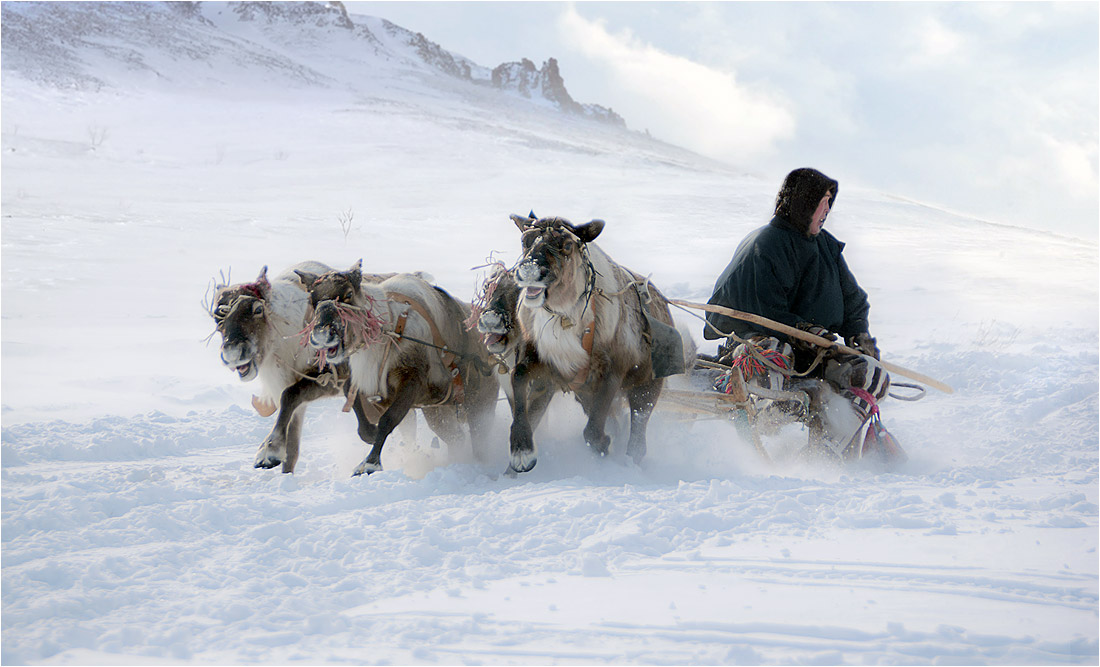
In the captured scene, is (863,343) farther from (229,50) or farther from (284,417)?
(229,50)

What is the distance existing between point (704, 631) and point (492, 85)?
276 feet

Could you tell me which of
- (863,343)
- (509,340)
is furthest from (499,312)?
(863,343)

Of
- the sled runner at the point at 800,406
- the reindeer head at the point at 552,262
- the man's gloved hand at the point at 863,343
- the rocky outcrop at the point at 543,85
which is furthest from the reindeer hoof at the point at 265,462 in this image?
the rocky outcrop at the point at 543,85

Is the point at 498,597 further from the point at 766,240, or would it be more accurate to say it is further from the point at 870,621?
the point at 766,240

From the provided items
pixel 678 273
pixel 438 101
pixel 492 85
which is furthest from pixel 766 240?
pixel 492 85

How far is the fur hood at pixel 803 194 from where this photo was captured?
5.40 meters

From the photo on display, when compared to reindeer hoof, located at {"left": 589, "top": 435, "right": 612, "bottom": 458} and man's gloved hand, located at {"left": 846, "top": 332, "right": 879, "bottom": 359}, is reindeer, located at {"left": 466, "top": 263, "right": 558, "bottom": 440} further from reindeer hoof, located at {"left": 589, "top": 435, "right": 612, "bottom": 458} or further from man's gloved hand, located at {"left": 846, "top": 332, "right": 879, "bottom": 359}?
man's gloved hand, located at {"left": 846, "top": 332, "right": 879, "bottom": 359}

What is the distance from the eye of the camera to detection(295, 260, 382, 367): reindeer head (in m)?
4.52

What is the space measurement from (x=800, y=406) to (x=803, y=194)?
4.72ft

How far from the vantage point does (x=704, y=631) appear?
2.49 metres

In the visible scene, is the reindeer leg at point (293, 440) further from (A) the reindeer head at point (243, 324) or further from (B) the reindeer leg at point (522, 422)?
(B) the reindeer leg at point (522, 422)

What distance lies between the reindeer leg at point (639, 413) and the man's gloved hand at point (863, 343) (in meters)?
1.56

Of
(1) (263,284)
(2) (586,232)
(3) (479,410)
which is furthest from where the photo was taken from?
(3) (479,410)

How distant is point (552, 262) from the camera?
4.33 meters
